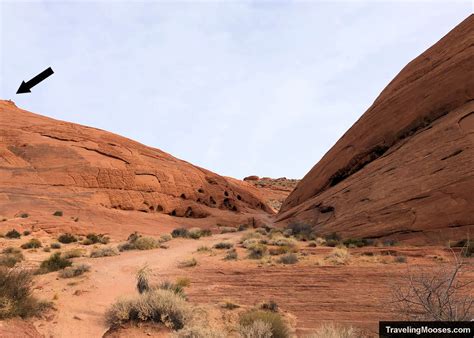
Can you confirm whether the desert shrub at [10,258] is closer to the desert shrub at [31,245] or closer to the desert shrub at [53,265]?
the desert shrub at [53,265]

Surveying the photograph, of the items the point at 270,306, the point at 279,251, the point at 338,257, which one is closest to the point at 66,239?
the point at 279,251

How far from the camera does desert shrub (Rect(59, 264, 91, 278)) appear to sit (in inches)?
477

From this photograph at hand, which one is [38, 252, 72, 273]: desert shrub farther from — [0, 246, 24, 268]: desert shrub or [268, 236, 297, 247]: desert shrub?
[268, 236, 297, 247]: desert shrub

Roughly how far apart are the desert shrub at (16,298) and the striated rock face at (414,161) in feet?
51.6

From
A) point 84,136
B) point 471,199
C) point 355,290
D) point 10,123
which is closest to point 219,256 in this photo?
point 355,290

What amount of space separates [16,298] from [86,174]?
28.9 metres

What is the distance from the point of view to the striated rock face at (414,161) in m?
18.0

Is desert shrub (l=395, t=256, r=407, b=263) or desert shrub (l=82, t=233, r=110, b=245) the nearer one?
desert shrub (l=395, t=256, r=407, b=263)

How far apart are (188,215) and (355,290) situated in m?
30.6

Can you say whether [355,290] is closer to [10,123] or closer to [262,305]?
[262,305]

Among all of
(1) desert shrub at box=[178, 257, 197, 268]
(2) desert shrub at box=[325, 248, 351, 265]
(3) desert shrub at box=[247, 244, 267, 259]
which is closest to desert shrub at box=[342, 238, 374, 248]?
(2) desert shrub at box=[325, 248, 351, 265]

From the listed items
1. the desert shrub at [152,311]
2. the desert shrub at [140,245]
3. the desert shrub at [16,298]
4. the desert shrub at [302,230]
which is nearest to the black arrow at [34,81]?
the desert shrub at [16,298]

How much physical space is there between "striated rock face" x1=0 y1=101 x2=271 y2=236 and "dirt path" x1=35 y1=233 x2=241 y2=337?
52.7 ft

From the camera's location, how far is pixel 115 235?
88.2ft
